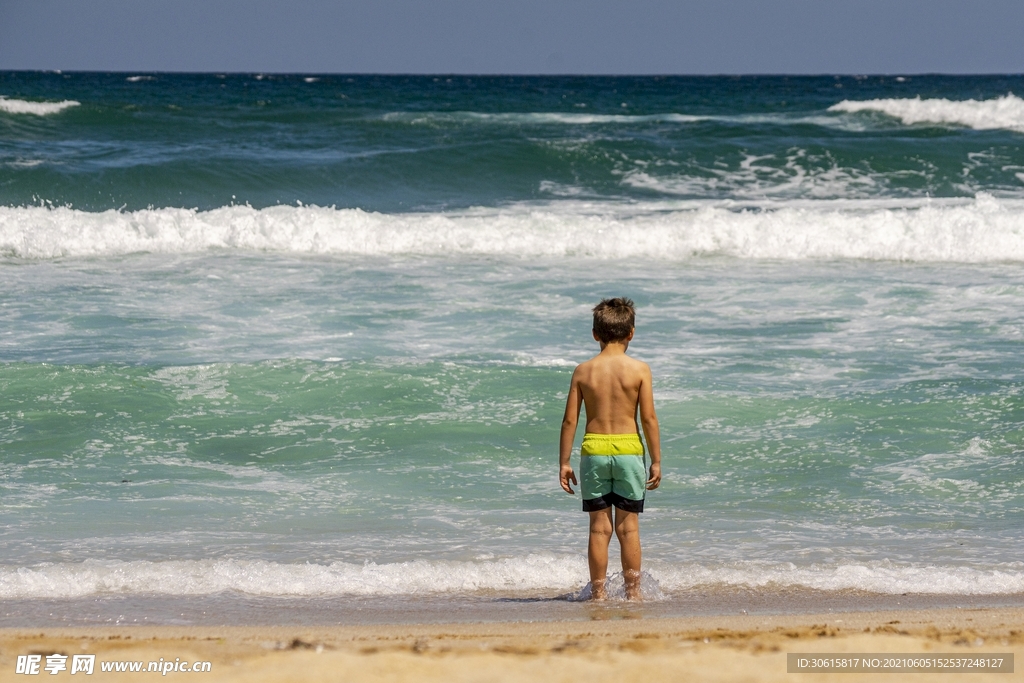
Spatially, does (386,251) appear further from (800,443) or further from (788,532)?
(788,532)

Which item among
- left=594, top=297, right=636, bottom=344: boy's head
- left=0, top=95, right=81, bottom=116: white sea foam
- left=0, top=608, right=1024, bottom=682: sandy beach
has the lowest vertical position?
left=0, top=608, right=1024, bottom=682: sandy beach

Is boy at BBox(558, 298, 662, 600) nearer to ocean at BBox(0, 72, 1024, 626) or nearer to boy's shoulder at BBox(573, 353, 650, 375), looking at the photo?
boy's shoulder at BBox(573, 353, 650, 375)

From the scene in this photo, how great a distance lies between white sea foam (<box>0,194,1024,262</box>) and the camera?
14.2m

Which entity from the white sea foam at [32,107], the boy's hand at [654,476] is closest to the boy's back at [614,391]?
the boy's hand at [654,476]

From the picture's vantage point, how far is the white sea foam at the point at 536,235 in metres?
14.2

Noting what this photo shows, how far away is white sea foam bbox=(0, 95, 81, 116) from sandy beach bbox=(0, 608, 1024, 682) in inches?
1230

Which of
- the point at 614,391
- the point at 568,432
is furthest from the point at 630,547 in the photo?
the point at 614,391

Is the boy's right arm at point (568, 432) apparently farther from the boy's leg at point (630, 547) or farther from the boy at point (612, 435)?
the boy's leg at point (630, 547)

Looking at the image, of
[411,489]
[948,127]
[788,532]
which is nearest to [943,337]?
[788,532]

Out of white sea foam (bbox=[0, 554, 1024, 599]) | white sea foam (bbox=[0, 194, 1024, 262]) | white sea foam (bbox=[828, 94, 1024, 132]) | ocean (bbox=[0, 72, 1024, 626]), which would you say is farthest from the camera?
white sea foam (bbox=[828, 94, 1024, 132])

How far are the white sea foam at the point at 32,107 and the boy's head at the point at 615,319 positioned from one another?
3104cm

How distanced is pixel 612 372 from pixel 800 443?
2734 mm

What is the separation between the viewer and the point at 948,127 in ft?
100

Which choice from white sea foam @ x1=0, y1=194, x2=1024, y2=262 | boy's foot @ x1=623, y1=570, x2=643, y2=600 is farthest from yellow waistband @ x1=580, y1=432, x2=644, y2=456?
white sea foam @ x1=0, y1=194, x2=1024, y2=262
